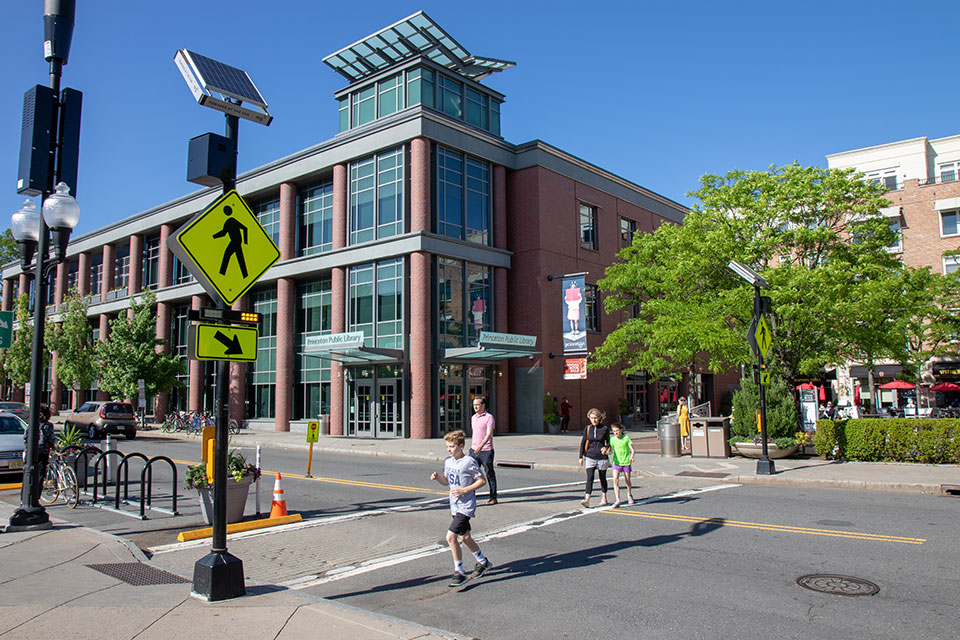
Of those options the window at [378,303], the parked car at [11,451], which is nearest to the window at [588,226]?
the window at [378,303]

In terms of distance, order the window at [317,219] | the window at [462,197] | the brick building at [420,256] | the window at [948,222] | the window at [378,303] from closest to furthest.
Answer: the brick building at [420,256] < the window at [378,303] < the window at [462,197] < the window at [317,219] < the window at [948,222]

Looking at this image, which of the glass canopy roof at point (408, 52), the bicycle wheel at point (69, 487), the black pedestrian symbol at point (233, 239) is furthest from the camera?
the glass canopy roof at point (408, 52)

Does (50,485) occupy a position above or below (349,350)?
below

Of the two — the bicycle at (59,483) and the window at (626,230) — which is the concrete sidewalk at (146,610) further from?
the window at (626,230)

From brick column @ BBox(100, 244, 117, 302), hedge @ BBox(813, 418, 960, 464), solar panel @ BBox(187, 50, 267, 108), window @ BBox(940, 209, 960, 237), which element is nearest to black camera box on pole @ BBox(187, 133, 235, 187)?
solar panel @ BBox(187, 50, 267, 108)

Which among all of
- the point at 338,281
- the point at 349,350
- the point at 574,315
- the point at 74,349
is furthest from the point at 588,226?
the point at 74,349

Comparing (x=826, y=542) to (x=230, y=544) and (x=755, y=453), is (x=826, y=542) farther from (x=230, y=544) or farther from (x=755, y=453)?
(x=755, y=453)

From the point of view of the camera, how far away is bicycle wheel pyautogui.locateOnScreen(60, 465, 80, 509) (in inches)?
472

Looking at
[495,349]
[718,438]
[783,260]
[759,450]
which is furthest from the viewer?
[495,349]

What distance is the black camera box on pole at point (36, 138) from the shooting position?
1027 cm

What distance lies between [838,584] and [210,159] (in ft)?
24.1

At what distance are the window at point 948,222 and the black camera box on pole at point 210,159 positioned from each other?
4874cm

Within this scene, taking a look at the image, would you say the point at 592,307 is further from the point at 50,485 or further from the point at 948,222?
the point at 50,485

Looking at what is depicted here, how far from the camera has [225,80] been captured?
285 inches
